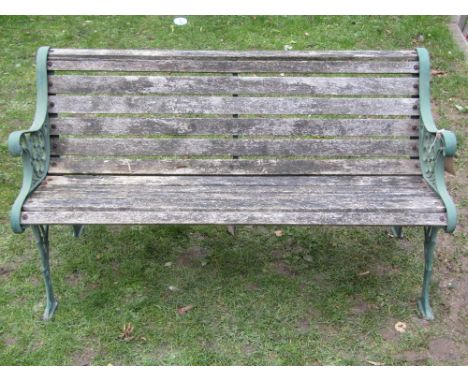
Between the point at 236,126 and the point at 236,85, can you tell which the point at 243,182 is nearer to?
the point at 236,126

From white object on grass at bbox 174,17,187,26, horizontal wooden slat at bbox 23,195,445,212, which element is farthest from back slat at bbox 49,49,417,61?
white object on grass at bbox 174,17,187,26

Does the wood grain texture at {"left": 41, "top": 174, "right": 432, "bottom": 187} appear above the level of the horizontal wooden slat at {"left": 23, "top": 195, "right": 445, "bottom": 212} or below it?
below

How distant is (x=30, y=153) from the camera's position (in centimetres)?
348

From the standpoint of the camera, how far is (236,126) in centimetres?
380

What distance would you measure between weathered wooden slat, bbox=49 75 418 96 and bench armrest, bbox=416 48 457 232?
0.28 ft

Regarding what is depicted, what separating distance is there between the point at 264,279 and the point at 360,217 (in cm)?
93

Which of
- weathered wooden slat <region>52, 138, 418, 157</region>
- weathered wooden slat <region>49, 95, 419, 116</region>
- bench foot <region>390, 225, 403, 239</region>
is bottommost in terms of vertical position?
bench foot <region>390, 225, 403, 239</region>

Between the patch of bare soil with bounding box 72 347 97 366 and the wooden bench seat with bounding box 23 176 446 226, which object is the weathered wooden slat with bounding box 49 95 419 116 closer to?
the wooden bench seat with bounding box 23 176 446 226

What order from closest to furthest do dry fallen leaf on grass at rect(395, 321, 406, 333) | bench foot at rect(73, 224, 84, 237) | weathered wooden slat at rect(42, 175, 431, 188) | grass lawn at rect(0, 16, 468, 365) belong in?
grass lawn at rect(0, 16, 468, 365) < dry fallen leaf on grass at rect(395, 321, 406, 333) < weathered wooden slat at rect(42, 175, 431, 188) < bench foot at rect(73, 224, 84, 237)

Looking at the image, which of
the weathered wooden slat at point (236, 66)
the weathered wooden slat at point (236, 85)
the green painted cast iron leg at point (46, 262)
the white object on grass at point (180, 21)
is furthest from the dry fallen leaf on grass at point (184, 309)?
the white object on grass at point (180, 21)

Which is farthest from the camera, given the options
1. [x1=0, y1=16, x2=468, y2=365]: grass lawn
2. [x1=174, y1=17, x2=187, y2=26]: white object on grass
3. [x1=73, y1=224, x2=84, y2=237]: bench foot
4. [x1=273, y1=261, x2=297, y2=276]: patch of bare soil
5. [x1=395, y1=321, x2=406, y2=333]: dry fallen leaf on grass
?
[x1=174, y1=17, x2=187, y2=26]: white object on grass

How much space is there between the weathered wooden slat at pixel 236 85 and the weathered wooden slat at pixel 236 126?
184mm

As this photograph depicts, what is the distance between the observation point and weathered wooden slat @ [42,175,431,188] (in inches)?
143

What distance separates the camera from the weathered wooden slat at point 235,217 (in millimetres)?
3229
